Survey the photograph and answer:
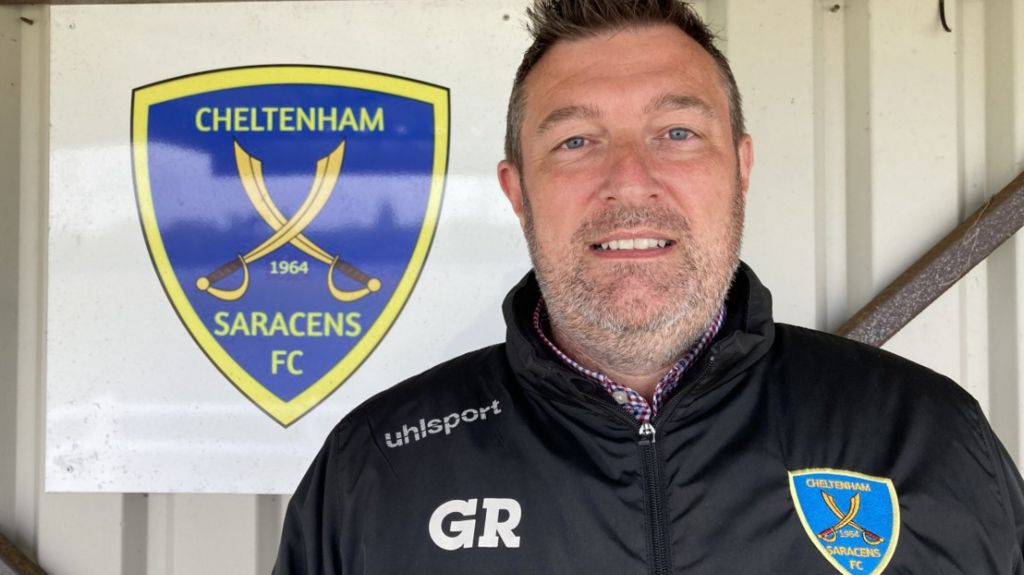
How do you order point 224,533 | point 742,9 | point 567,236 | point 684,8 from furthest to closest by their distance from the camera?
point 224,533 → point 742,9 → point 684,8 → point 567,236

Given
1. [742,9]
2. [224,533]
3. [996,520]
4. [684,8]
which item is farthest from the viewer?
[224,533]

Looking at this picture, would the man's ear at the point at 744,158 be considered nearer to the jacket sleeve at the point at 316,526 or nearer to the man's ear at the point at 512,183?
the man's ear at the point at 512,183

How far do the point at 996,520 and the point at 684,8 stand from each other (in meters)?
0.85

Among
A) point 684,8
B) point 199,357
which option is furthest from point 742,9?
point 199,357

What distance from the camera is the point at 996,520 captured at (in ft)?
3.64

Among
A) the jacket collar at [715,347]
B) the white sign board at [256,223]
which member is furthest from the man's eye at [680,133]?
the white sign board at [256,223]

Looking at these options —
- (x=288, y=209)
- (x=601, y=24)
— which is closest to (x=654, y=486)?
(x=601, y=24)

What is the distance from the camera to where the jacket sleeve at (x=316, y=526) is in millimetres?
1232

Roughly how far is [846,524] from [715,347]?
0.89ft

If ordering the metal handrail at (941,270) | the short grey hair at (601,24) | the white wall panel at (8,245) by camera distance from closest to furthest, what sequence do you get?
the short grey hair at (601,24)
the metal handrail at (941,270)
the white wall panel at (8,245)

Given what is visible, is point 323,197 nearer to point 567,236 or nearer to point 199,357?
point 199,357

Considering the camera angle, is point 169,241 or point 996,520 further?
point 169,241

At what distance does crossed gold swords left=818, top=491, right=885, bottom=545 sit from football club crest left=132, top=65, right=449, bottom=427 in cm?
105

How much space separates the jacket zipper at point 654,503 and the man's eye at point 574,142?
0.43 m
